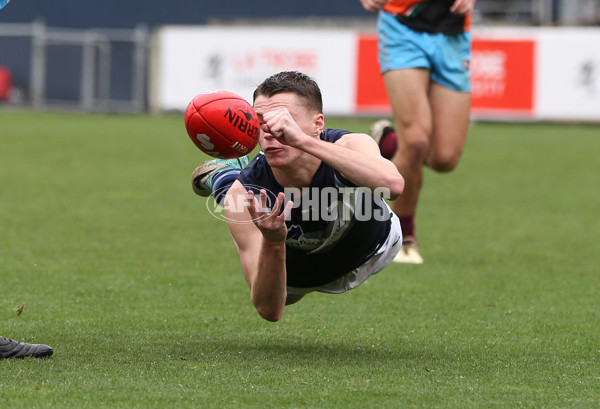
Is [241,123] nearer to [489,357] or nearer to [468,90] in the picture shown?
[489,357]

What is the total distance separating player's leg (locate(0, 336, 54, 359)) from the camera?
4188 mm

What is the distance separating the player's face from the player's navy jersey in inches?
7.0

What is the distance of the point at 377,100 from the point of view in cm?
1978

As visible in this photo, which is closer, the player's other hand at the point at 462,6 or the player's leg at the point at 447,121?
the player's other hand at the point at 462,6

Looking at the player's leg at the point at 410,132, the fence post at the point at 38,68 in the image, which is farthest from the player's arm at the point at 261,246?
the fence post at the point at 38,68

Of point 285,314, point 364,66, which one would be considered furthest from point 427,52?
point 364,66

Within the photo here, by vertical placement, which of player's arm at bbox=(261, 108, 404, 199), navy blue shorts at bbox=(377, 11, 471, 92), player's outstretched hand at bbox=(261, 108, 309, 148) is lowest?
player's arm at bbox=(261, 108, 404, 199)

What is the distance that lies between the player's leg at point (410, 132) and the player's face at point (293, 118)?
2.84m

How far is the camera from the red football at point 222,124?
13.6ft

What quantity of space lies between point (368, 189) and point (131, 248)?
11.2 feet

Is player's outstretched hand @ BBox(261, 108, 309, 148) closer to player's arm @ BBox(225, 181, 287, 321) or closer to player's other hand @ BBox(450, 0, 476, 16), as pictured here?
player's arm @ BBox(225, 181, 287, 321)

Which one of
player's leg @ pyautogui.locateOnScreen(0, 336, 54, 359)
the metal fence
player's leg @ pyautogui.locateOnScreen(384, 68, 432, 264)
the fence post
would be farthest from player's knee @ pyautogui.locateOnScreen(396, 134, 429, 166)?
the fence post

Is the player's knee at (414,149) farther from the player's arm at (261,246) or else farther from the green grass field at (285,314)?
the player's arm at (261,246)

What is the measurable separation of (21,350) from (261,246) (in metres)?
1.03
